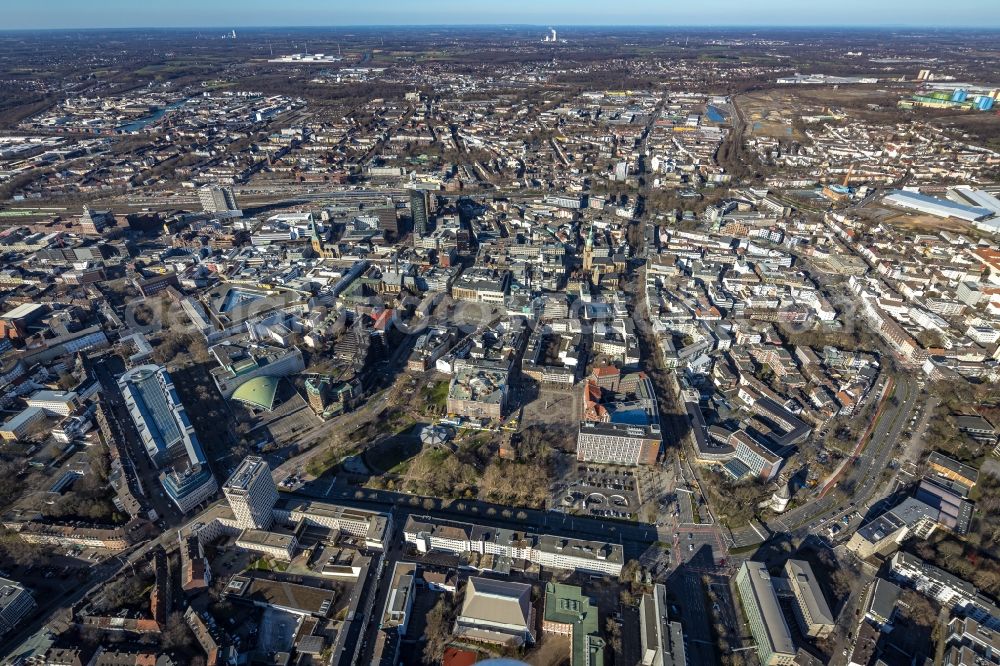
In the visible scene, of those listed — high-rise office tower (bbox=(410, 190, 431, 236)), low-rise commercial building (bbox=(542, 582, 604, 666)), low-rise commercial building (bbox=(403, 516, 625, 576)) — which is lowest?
low-rise commercial building (bbox=(542, 582, 604, 666))

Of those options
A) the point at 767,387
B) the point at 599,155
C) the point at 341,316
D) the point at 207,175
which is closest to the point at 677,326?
the point at 767,387

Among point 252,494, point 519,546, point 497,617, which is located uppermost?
point 252,494

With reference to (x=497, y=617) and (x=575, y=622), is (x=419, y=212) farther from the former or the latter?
(x=575, y=622)

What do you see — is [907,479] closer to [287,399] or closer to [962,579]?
[962,579]

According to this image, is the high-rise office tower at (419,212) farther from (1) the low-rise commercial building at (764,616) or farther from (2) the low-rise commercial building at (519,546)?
(1) the low-rise commercial building at (764,616)

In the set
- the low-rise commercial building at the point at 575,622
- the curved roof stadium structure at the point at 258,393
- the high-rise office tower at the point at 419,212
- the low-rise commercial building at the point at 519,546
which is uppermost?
the high-rise office tower at the point at 419,212

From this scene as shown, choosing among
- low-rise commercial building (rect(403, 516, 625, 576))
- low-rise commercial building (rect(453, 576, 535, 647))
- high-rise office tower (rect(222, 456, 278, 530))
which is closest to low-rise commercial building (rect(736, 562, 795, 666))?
low-rise commercial building (rect(403, 516, 625, 576))

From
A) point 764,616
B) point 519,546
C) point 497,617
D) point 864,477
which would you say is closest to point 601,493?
point 519,546

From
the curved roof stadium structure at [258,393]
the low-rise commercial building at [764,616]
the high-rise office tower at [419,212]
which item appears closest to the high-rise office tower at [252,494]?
the curved roof stadium structure at [258,393]

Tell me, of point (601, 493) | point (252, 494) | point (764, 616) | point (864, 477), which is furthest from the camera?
point (864, 477)

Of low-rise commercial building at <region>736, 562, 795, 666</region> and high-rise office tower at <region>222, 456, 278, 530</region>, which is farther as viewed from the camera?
high-rise office tower at <region>222, 456, 278, 530</region>

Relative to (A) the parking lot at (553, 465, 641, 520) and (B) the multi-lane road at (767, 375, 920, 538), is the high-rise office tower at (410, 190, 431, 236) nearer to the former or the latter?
(A) the parking lot at (553, 465, 641, 520)
